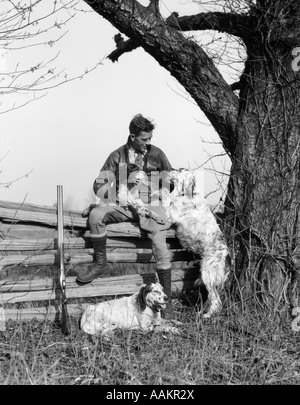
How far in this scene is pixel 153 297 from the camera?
767 cm

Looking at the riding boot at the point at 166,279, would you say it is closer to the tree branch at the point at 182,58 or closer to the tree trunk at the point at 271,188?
the tree trunk at the point at 271,188

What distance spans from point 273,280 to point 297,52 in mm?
2828

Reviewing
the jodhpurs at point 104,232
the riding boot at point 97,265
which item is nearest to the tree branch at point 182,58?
the jodhpurs at point 104,232

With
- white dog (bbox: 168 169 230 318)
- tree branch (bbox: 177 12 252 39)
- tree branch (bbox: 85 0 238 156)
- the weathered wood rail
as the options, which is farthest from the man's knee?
tree branch (bbox: 177 12 252 39)

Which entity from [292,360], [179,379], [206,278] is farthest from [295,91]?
[179,379]

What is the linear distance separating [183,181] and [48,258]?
197 centimetres

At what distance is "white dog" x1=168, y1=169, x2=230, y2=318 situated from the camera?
860cm

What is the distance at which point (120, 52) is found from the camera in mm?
11008

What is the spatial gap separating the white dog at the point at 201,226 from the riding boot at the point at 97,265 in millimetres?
930

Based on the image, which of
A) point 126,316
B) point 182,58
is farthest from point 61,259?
point 182,58

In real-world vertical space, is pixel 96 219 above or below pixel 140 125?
below

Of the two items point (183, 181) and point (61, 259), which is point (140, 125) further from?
point (61, 259)
